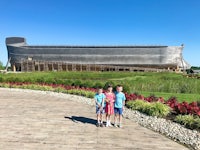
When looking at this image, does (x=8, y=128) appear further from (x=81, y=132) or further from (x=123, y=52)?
(x=123, y=52)

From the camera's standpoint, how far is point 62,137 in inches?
Result: 280

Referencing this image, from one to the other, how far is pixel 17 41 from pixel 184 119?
114 meters

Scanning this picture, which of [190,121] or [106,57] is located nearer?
[190,121]

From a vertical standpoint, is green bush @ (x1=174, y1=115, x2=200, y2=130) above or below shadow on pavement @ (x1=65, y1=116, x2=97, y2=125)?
above

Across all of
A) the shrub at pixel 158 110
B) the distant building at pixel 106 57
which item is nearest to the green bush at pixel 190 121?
the shrub at pixel 158 110

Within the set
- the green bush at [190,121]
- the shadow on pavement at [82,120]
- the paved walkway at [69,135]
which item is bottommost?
the shadow on pavement at [82,120]

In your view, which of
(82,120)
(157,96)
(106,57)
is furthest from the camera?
(106,57)

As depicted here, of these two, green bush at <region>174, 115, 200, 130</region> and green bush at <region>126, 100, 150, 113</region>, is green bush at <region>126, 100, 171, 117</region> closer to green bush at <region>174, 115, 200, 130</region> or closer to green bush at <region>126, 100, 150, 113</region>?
green bush at <region>126, 100, 150, 113</region>

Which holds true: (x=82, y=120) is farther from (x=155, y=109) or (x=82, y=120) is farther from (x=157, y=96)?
(x=157, y=96)

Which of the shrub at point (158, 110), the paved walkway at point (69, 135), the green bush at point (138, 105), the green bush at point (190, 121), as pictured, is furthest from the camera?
the green bush at point (138, 105)

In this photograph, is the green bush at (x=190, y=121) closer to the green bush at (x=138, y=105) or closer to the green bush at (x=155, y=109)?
the green bush at (x=155, y=109)

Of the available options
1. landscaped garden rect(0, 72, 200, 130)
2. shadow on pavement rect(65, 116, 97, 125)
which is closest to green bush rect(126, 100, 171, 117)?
landscaped garden rect(0, 72, 200, 130)

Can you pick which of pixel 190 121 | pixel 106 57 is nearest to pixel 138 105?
pixel 190 121

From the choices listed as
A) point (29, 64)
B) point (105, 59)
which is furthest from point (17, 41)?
point (105, 59)
